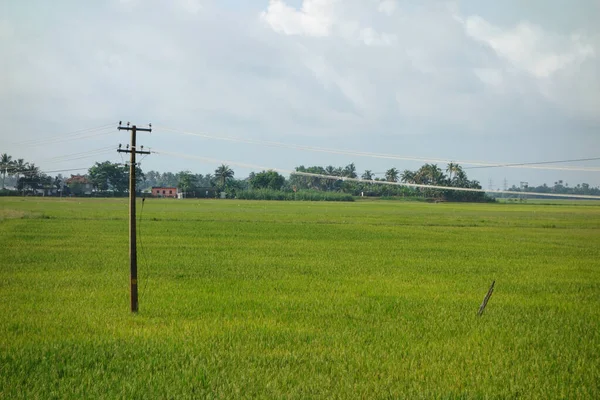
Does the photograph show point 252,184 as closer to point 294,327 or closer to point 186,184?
point 186,184

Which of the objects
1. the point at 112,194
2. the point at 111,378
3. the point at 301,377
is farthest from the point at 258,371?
the point at 112,194

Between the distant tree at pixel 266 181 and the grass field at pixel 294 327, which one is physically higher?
the distant tree at pixel 266 181

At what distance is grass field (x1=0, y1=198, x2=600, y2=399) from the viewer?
30.2 feet

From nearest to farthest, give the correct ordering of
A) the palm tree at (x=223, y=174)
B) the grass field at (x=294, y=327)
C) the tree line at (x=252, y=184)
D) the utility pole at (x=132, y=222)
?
1. the grass field at (x=294, y=327)
2. the utility pole at (x=132, y=222)
3. the tree line at (x=252, y=184)
4. the palm tree at (x=223, y=174)

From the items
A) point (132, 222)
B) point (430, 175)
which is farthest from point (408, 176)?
point (132, 222)

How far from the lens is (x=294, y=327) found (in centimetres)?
1257

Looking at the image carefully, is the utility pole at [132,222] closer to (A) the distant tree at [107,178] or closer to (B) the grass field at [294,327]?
(B) the grass field at [294,327]

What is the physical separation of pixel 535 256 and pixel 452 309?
15872 millimetres

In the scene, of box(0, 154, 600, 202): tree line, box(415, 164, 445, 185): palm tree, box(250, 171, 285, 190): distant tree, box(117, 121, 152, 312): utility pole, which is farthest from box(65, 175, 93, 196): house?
box(117, 121, 152, 312): utility pole

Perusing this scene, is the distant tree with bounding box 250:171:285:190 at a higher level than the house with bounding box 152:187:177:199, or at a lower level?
higher

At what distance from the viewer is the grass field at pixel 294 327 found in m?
9.20

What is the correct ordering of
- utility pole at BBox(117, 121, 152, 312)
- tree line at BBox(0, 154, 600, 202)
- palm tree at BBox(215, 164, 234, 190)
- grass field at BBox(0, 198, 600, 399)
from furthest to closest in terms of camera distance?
palm tree at BBox(215, 164, 234, 190) < tree line at BBox(0, 154, 600, 202) < utility pole at BBox(117, 121, 152, 312) < grass field at BBox(0, 198, 600, 399)

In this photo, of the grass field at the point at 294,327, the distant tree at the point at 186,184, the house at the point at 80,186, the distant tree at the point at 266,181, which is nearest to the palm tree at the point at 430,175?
the distant tree at the point at 266,181

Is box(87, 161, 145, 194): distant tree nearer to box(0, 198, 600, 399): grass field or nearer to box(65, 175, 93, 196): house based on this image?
box(65, 175, 93, 196): house
